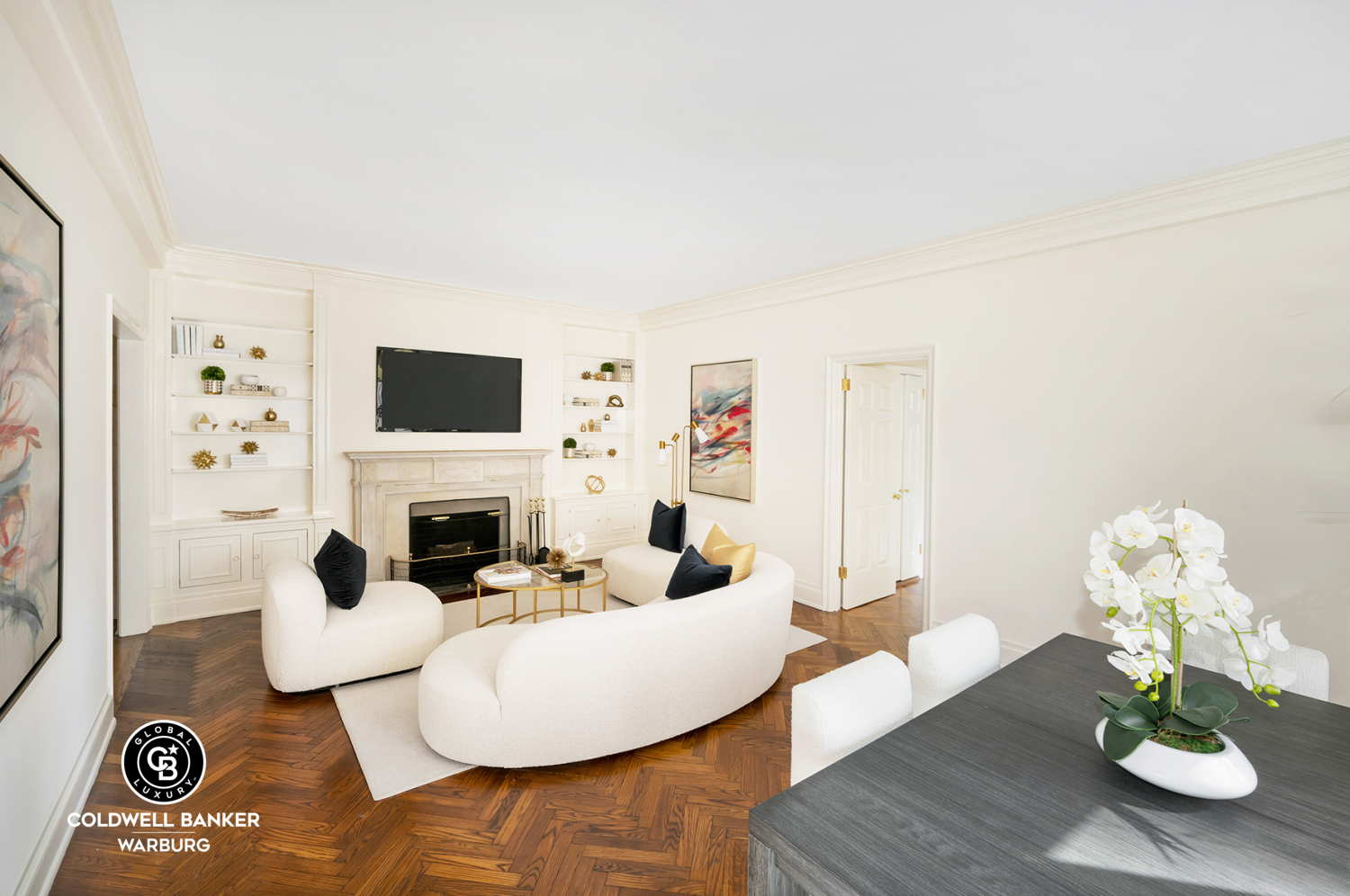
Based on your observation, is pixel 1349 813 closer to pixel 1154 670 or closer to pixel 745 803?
pixel 1154 670

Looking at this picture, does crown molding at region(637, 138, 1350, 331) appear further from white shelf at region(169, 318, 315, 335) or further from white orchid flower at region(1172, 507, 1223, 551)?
white shelf at region(169, 318, 315, 335)

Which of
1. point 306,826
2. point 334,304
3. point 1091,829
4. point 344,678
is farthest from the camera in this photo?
point 334,304

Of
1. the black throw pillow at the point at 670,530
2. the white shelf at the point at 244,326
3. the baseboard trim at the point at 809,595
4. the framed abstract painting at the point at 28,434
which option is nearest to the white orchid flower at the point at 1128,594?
the framed abstract painting at the point at 28,434

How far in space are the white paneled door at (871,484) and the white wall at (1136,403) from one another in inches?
20.4

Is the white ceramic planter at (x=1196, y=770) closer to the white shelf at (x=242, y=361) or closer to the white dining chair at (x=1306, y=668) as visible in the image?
the white dining chair at (x=1306, y=668)

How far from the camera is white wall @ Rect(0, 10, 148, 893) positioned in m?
1.61

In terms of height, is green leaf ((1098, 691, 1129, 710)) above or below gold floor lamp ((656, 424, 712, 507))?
below

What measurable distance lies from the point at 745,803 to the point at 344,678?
219 cm

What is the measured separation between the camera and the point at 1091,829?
110 centimetres

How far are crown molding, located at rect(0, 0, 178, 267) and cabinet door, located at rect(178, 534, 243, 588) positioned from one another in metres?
2.30

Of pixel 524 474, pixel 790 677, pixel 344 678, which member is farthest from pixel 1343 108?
pixel 524 474

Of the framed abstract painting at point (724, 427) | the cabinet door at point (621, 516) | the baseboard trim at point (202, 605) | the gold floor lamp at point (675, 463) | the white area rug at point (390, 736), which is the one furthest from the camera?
the cabinet door at point (621, 516)

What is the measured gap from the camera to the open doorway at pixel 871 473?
15.1 ft

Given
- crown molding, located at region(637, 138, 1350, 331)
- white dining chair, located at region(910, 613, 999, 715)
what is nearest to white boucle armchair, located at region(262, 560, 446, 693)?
white dining chair, located at region(910, 613, 999, 715)
